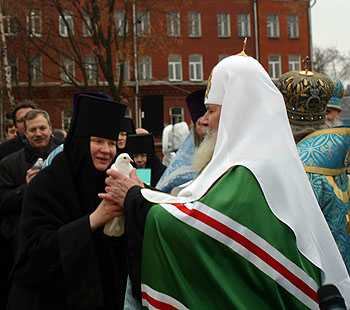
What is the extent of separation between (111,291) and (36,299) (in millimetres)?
444

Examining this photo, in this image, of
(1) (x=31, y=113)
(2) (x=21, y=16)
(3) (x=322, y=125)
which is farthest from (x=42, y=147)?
(2) (x=21, y=16)

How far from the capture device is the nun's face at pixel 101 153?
3.09 meters

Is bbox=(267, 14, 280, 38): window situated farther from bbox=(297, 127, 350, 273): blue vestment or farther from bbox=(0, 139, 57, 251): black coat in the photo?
bbox=(297, 127, 350, 273): blue vestment

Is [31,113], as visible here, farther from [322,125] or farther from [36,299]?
[322,125]

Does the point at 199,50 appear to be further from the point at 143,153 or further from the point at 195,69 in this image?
the point at 143,153

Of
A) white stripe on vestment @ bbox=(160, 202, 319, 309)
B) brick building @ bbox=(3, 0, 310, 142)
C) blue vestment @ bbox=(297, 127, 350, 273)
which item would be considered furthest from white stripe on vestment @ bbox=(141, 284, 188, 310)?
brick building @ bbox=(3, 0, 310, 142)

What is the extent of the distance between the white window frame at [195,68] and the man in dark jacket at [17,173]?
32.0 metres

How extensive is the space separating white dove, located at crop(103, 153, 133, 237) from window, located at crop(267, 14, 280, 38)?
37726 mm

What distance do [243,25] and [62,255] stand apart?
37492 millimetres

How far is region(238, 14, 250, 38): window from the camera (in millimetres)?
38000

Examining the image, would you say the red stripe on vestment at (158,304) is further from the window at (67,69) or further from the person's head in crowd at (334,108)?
the window at (67,69)

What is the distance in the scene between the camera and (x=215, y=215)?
226 centimetres

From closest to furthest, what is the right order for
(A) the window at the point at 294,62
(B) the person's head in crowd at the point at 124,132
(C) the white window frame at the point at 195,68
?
(B) the person's head in crowd at the point at 124,132
(C) the white window frame at the point at 195,68
(A) the window at the point at 294,62

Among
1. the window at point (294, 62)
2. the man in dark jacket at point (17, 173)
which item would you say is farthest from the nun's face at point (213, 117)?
the window at point (294, 62)
